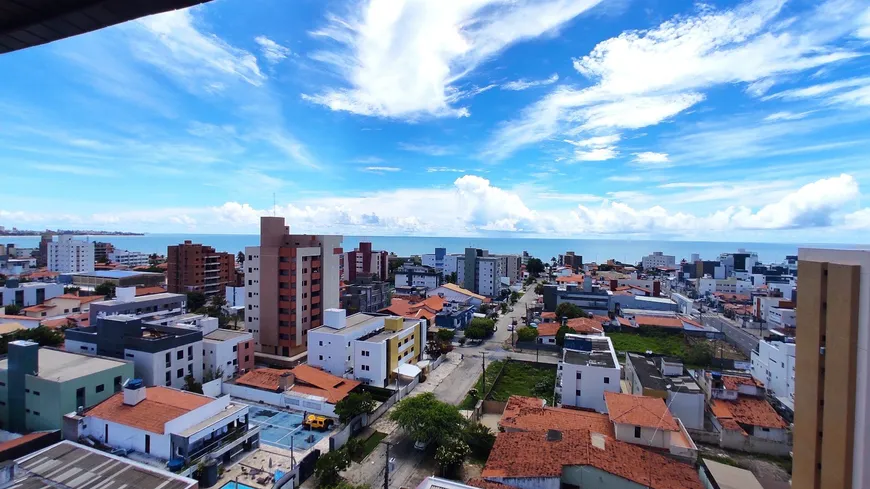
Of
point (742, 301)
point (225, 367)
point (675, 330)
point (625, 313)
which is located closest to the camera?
point (225, 367)

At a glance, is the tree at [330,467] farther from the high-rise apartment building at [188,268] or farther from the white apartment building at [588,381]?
the high-rise apartment building at [188,268]

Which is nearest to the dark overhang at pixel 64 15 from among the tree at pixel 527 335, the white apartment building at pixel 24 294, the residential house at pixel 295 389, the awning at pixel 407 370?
the residential house at pixel 295 389

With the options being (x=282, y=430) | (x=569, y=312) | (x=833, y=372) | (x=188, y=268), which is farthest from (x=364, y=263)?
(x=833, y=372)

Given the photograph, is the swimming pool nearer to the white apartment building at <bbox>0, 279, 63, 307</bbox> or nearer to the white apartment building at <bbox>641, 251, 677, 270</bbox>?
the white apartment building at <bbox>0, 279, 63, 307</bbox>

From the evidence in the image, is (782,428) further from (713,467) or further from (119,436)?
(119,436)

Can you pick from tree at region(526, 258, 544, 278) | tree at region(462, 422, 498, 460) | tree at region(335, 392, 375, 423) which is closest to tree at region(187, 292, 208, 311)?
tree at region(335, 392, 375, 423)

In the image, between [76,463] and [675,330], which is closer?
[76,463]

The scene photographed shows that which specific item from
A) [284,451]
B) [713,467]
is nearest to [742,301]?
[713,467]
